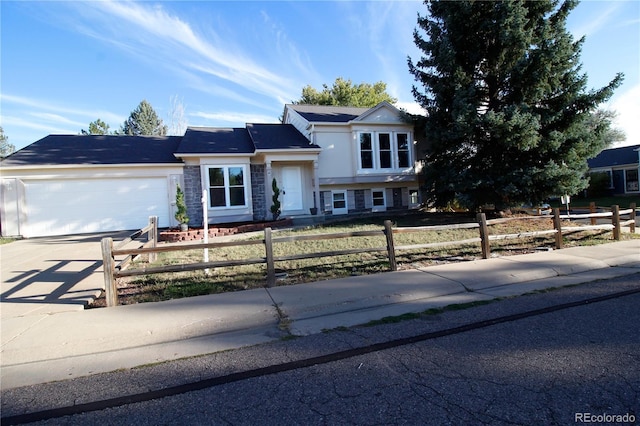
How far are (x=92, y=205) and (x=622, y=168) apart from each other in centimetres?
3924

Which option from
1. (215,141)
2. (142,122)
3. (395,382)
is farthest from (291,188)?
(142,122)

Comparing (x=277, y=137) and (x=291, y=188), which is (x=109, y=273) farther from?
(x=277, y=137)

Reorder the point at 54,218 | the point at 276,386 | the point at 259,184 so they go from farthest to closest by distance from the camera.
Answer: the point at 259,184 → the point at 54,218 → the point at 276,386

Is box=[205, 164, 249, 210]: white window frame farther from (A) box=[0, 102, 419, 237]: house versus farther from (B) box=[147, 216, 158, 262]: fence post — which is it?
(B) box=[147, 216, 158, 262]: fence post

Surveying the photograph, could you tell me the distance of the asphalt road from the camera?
102 inches

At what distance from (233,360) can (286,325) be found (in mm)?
1114

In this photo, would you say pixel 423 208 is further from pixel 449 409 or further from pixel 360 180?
pixel 449 409

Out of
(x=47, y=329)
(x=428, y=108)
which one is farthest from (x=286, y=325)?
(x=428, y=108)

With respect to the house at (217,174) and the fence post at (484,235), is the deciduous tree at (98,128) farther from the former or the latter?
the fence post at (484,235)

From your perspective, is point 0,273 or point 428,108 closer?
point 0,273

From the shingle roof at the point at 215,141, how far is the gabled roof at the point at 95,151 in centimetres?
90

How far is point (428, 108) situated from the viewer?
1438cm

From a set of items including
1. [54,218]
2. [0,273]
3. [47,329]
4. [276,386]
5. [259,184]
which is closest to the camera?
[276,386]

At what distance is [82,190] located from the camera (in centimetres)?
1451
